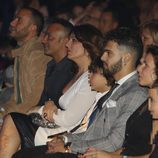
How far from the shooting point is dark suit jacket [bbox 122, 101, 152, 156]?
363 cm

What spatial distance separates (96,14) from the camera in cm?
780

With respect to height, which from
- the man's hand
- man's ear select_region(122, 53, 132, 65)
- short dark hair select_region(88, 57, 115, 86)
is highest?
man's ear select_region(122, 53, 132, 65)

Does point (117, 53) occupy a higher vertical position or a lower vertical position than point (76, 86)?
higher

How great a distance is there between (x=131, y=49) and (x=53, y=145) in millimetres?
845

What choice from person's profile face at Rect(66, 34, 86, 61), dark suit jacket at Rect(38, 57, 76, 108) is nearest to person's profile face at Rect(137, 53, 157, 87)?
person's profile face at Rect(66, 34, 86, 61)

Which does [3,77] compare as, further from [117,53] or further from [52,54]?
[117,53]

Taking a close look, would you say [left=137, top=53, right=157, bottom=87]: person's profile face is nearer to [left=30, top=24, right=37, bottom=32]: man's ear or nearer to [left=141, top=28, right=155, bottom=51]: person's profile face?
[left=141, top=28, right=155, bottom=51]: person's profile face

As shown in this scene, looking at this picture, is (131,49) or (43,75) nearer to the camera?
(131,49)

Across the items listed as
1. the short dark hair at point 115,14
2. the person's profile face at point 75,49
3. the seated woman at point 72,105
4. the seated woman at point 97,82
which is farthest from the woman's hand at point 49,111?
the short dark hair at point 115,14

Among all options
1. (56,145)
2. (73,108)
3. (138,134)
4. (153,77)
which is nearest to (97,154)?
(138,134)

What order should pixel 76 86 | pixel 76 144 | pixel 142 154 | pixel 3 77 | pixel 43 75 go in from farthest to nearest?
1. pixel 3 77
2. pixel 43 75
3. pixel 76 86
4. pixel 76 144
5. pixel 142 154

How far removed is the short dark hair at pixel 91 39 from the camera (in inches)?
177

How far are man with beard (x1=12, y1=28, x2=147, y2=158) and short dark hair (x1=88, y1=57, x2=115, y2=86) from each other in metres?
0.04

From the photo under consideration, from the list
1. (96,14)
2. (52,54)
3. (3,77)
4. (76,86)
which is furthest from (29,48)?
(96,14)
